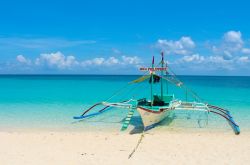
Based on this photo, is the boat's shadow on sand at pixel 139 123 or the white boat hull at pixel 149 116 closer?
the white boat hull at pixel 149 116

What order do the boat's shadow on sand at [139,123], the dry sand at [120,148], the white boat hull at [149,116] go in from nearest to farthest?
1. the dry sand at [120,148]
2. the white boat hull at [149,116]
3. the boat's shadow on sand at [139,123]

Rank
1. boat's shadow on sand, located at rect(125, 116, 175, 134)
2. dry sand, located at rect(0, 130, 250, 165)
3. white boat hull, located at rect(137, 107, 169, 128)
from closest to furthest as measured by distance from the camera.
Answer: dry sand, located at rect(0, 130, 250, 165), white boat hull, located at rect(137, 107, 169, 128), boat's shadow on sand, located at rect(125, 116, 175, 134)

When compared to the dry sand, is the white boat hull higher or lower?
higher

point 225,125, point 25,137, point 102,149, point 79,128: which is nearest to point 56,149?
point 102,149

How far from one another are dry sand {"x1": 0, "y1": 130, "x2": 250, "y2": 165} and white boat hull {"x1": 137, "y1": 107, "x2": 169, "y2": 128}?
1.48 ft

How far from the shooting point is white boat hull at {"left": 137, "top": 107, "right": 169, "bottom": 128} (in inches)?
476

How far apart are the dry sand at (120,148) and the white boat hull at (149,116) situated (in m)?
0.45

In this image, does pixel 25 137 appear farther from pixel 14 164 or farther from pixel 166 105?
pixel 166 105

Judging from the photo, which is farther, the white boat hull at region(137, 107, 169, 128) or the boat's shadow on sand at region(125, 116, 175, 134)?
the boat's shadow on sand at region(125, 116, 175, 134)

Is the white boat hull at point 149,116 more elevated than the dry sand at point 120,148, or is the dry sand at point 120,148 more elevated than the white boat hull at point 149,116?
the white boat hull at point 149,116

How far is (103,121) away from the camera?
1526 centimetres

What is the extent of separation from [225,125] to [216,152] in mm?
5059

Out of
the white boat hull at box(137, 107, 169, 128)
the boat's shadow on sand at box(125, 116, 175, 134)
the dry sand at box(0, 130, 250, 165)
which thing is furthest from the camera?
the boat's shadow on sand at box(125, 116, 175, 134)

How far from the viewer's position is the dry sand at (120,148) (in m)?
8.77
